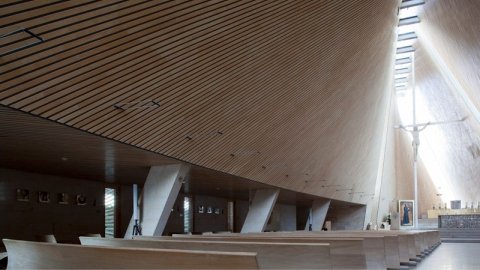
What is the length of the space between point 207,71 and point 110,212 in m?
10.1

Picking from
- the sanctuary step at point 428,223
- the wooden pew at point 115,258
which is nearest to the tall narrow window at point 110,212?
the wooden pew at point 115,258

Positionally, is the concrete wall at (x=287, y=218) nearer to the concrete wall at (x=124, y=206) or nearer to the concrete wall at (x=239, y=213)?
the concrete wall at (x=239, y=213)

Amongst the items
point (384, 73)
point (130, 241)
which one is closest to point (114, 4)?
point (130, 241)

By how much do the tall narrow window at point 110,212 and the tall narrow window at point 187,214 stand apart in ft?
14.6

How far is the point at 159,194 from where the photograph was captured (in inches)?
496

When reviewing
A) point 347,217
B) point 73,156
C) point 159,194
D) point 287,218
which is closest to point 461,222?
point 287,218

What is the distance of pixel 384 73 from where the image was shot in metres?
20.2

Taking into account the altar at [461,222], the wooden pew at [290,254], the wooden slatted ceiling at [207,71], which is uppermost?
the wooden slatted ceiling at [207,71]

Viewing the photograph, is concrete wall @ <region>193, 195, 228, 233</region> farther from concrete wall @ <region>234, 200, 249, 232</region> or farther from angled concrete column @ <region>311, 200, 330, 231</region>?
angled concrete column @ <region>311, 200, 330, 231</region>

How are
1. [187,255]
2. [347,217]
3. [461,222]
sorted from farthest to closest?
[347,217] → [461,222] → [187,255]

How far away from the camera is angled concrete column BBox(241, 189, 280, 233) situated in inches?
720

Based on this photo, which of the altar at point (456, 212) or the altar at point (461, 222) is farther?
the altar at point (456, 212)

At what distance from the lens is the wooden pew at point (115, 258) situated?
103 inches

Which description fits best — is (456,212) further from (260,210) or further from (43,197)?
(43,197)
